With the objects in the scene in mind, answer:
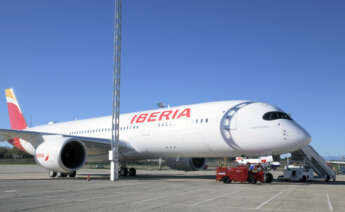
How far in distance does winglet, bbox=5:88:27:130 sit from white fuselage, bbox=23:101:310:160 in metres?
12.1

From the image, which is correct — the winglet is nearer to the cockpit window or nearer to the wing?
the wing

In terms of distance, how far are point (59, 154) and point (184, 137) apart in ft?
21.4

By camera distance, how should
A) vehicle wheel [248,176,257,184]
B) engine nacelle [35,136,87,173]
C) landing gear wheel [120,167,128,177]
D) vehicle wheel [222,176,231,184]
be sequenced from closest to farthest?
vehicle wheel [248,176,257,184] < vehicle wheel [222,176,231,184] < engine nacelle [35,136,87,173] < landing gear wheel [120,167,128,177]

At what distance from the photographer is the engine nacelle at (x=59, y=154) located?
18.4m

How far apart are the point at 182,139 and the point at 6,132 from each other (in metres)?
10.1

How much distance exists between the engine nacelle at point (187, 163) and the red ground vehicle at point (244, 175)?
472cm

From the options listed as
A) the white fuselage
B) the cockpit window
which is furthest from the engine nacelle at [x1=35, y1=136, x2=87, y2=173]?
the cockpit window

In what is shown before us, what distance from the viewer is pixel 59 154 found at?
18.4 metres

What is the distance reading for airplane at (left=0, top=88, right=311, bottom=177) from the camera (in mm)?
15766

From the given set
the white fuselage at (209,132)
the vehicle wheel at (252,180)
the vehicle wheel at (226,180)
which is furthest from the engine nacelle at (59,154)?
the vehicle wheel at (252,180)

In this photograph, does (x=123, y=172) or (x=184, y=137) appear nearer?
(x=184, y=137)

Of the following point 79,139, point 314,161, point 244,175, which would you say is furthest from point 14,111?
point 314,161

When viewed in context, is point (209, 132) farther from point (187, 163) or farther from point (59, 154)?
point (59, 154)

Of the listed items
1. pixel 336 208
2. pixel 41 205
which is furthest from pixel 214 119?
pixel 41 205
